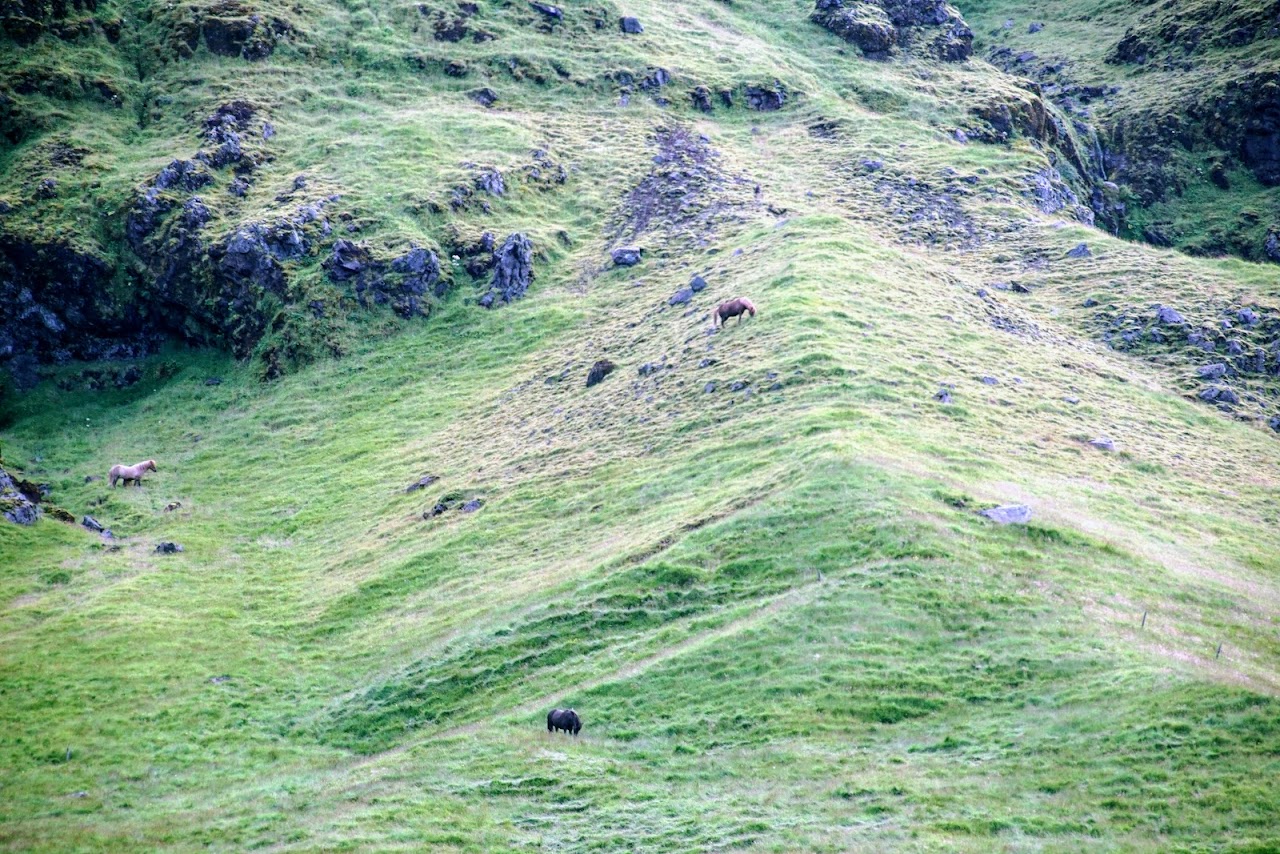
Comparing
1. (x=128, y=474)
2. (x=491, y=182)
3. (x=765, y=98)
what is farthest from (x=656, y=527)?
(x=765, y=98)

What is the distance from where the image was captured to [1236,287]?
6038 cm

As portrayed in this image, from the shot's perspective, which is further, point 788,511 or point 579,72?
point 579,72

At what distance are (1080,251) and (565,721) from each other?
5244cm

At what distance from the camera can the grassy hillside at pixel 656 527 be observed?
2691cm

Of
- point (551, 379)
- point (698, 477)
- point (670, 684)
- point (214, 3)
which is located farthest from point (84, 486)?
point (214, 3)

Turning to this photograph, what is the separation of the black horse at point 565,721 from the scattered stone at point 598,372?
26727 mm

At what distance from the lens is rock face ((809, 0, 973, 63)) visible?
100438 millimetres

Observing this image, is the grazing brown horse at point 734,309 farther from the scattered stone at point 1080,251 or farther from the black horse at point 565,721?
the black horse at point 565,721

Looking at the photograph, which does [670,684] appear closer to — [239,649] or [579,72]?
[239,649]

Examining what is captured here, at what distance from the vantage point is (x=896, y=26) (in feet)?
339

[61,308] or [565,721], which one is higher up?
[565,721]

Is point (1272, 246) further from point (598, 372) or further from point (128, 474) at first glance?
point (128, 474)

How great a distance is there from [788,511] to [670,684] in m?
8.30

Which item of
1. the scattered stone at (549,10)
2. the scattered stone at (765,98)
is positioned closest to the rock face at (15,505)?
the scattered stone at (549,10)
